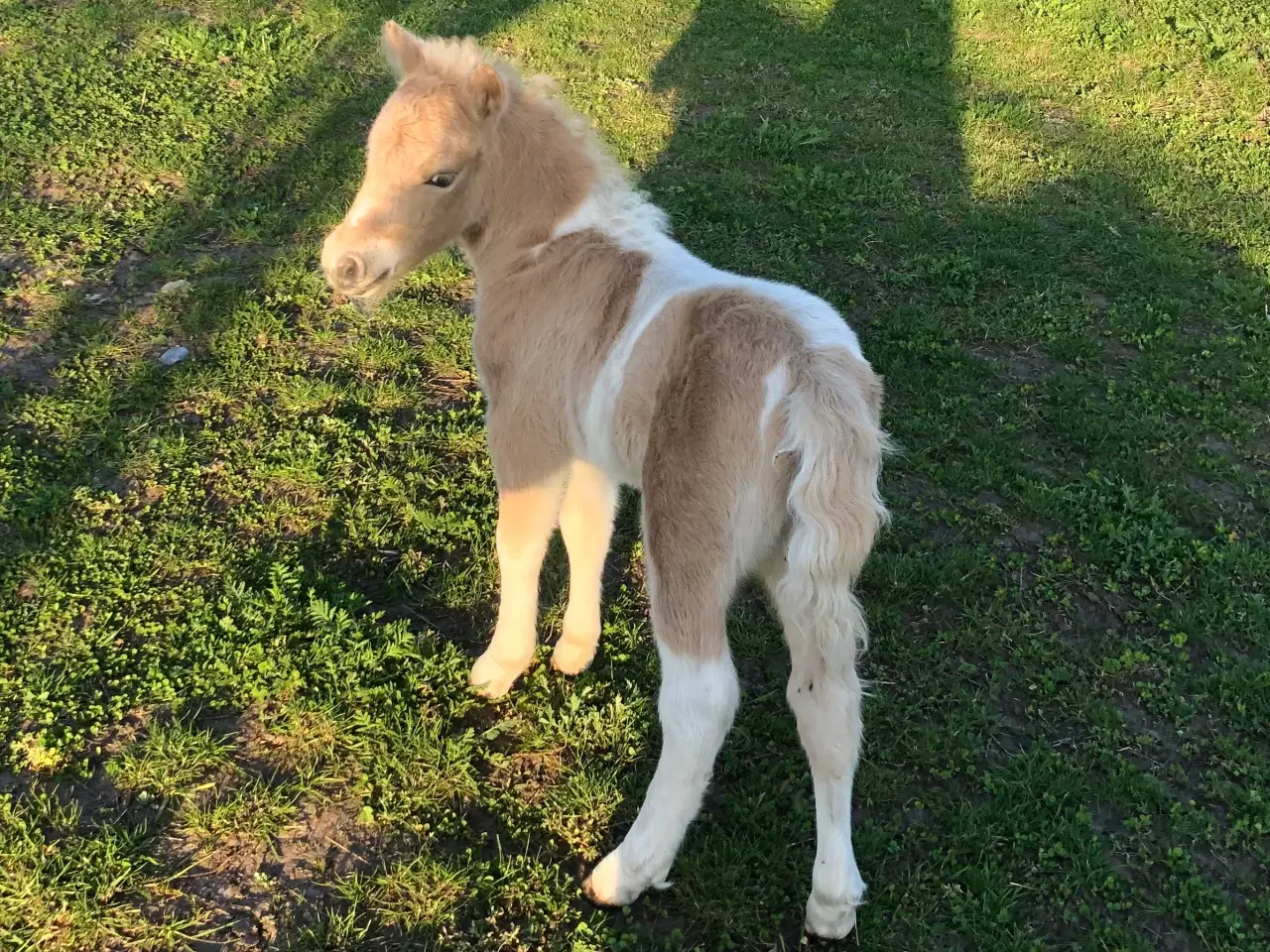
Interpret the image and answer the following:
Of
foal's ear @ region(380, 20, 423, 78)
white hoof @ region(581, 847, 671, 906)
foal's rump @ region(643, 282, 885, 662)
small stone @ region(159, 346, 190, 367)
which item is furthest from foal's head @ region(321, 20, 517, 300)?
small stone @ region(159, 346, 190, 367)

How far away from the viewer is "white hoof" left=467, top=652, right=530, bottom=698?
127 inches

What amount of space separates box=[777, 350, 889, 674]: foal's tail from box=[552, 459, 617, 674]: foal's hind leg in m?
1.08

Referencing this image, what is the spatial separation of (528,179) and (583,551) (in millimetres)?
1316

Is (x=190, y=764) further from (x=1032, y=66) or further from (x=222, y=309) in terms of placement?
(x=1032, y=66)

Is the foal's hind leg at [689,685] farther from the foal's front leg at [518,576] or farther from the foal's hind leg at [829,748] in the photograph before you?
the foal's front leg at [518,576]

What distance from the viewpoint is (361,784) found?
Result: 2.91 m

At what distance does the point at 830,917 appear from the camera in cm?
257

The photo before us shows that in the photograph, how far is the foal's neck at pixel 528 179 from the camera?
2895 millimetres

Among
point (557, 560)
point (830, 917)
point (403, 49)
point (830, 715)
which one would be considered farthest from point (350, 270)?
point (830, 917)

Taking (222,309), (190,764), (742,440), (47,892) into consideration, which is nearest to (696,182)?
(222,309)

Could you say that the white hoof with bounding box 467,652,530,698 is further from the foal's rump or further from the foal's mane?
the foal's mane

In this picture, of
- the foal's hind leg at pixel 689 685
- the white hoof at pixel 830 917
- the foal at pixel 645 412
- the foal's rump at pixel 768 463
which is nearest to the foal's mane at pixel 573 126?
the foal at pixel 645 412

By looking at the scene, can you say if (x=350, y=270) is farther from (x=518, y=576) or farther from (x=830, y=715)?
(x=830, y=715)

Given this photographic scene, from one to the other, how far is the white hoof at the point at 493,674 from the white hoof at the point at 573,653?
0.16 meters
